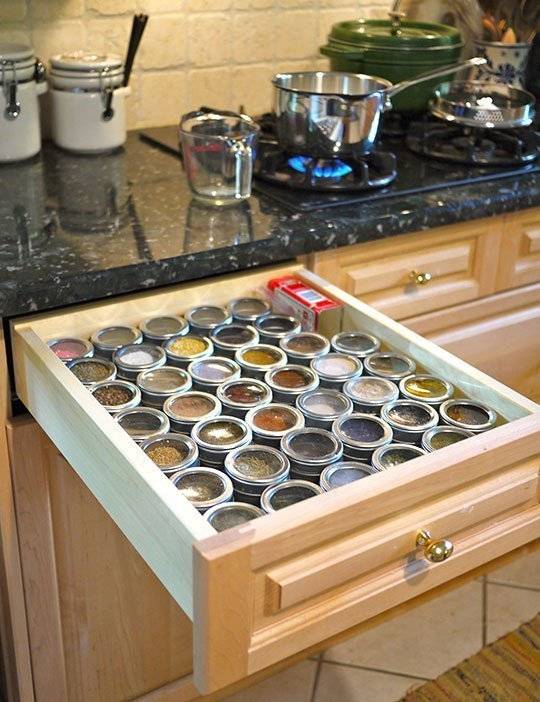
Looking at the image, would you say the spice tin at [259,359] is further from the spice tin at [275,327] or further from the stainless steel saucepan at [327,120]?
the stainless steel saucepan at [327,120]

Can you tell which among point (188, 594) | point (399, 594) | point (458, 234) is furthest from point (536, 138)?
point (188, 594)

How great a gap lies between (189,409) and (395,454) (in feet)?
0.82

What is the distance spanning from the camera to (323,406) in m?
1.11

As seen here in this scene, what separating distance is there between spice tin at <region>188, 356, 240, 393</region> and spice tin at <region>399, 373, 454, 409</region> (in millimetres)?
209

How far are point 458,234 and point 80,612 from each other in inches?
34.2

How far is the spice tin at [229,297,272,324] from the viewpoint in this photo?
4.19 ft

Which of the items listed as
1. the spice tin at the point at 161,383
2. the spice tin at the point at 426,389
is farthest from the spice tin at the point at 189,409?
the spice tin at the point at 426,389

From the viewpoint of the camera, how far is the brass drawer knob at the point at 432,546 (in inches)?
36.5

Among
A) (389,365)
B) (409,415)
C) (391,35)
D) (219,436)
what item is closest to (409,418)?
(409,415)

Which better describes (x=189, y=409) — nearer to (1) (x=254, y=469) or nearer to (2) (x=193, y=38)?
(1) (x=254, y=469)

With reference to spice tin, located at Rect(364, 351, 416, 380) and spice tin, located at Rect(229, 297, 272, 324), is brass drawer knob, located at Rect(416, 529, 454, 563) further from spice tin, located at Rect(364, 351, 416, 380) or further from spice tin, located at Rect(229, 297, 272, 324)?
spice tin, located at Rect(229, 297, 272, 324)

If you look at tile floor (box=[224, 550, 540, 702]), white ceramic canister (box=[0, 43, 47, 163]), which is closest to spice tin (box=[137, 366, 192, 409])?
white ceramic canister (box=[0, 43, 47, 163])

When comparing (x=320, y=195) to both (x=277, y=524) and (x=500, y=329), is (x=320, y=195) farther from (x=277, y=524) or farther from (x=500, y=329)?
(x=277, y=524)

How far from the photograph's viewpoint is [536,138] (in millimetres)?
1823
